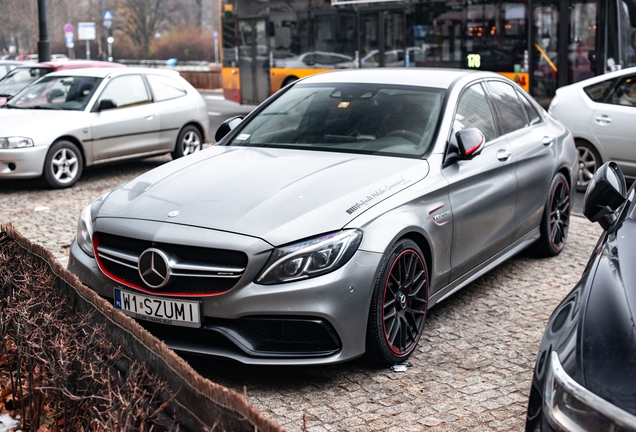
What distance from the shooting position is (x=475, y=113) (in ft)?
19.9

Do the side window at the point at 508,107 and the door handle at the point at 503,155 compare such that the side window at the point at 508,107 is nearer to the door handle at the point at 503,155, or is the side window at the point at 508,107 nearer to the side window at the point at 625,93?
the door handle at the point at 503,155

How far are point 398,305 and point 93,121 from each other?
25.2ft

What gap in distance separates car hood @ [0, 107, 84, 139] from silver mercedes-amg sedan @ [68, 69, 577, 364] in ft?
16.7

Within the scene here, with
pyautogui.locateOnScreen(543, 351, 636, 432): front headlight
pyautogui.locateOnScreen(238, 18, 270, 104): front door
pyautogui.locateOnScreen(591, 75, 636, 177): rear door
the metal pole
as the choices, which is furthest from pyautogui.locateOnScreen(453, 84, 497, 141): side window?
pyautogui.locateOnScreen(238, 18, 270, 104): front door

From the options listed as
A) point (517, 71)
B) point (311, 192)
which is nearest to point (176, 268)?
point (311, 192)

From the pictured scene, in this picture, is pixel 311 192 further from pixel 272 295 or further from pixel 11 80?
pixel 11 80

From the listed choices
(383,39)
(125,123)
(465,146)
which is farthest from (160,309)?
(383,39)

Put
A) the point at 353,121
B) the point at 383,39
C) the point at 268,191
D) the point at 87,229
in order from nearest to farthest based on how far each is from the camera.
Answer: the point at 268,191
the point at 87,229
the point at 353,121
the point at 383,39

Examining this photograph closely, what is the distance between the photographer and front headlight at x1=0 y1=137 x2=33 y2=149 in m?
10.5

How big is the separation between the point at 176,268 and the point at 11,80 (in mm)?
11105

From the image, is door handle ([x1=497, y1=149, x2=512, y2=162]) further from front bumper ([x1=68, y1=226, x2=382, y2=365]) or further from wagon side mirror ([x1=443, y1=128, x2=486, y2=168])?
front bumper ([x1=68, y1=226, x2=382, y2=365])

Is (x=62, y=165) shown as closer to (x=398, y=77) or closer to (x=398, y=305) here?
(x=398, y=77)

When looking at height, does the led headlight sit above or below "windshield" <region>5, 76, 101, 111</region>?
below

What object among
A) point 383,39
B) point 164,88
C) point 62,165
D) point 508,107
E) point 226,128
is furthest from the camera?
point 383,39
